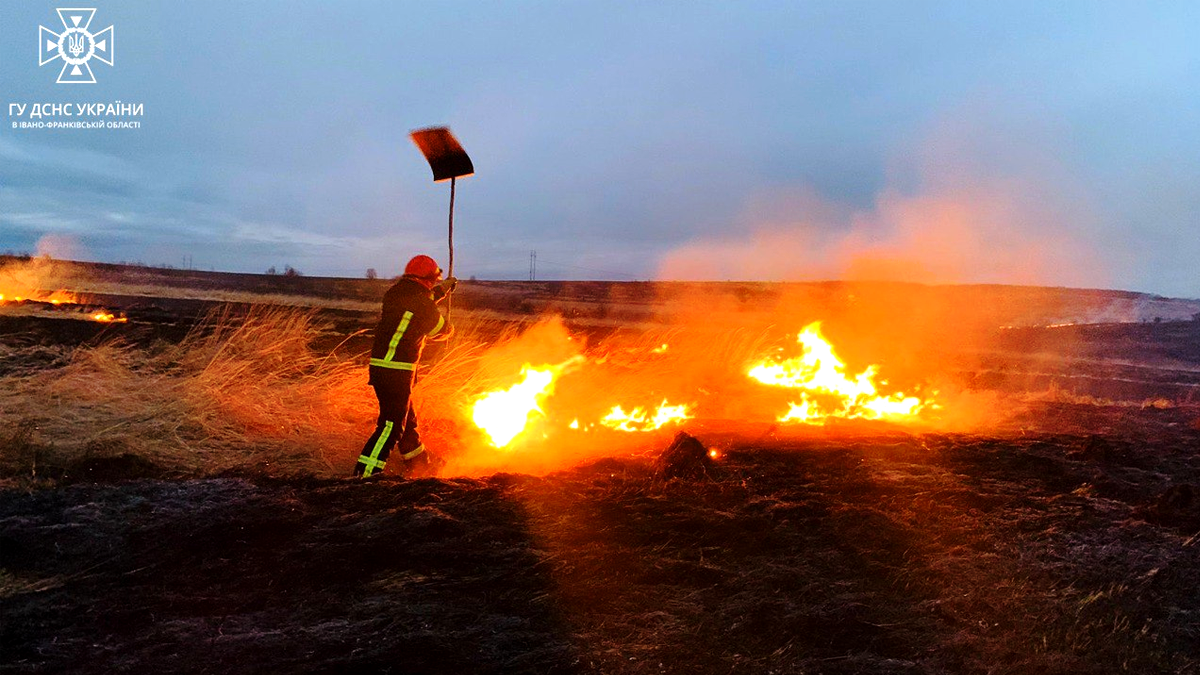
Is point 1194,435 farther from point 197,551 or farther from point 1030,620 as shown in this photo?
point 197,551

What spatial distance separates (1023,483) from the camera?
5402 millimetres

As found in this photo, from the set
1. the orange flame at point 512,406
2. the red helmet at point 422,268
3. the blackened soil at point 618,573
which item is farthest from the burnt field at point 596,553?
the red helmet at point 422,268

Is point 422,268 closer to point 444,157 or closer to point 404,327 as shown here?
point 404,327

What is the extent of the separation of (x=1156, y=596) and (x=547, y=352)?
6351 mm

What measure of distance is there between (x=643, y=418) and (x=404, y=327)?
11.4 feet

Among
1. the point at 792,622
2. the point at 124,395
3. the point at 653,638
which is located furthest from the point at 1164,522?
the point at 124,395

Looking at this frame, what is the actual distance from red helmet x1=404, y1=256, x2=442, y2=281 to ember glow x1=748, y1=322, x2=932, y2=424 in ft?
15.7

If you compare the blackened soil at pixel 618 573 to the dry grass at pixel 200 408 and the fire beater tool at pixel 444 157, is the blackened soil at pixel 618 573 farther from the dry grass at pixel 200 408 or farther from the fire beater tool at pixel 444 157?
the fire beater tool at pixel 444 157

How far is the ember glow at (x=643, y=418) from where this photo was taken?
324 inches

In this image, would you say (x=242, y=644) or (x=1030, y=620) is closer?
(x=242, y=644)

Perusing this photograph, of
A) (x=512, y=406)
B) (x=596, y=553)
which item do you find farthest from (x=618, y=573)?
(x=512, y=406)

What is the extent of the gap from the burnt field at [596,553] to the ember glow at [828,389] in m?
1.38

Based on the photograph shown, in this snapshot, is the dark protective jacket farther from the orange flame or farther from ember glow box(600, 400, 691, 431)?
ember glow box(600, 400, 691, 431)

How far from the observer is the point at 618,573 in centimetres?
376
